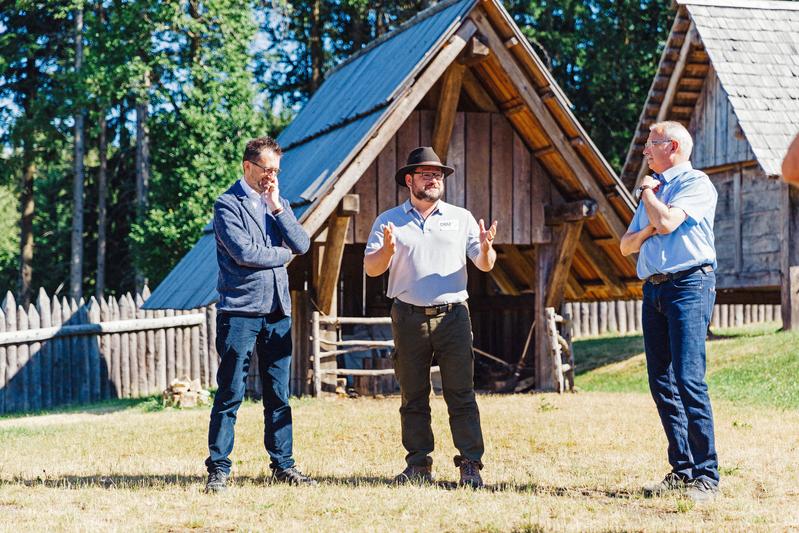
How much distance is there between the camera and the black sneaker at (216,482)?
7051mm

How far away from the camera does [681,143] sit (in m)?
7.02

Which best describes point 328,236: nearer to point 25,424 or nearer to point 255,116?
point 25,424

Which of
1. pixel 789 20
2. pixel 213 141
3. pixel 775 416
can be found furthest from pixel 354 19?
pixel 775 416

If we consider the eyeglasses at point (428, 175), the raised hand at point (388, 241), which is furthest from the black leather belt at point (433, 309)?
the eyeglasses at point (428, 175)

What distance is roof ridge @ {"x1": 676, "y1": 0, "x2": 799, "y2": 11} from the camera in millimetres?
21141

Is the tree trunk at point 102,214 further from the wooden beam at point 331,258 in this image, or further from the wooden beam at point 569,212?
the wooden beam at point 569,212

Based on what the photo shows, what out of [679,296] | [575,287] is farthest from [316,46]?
[679,296]

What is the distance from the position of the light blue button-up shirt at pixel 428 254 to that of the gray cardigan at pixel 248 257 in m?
0.63

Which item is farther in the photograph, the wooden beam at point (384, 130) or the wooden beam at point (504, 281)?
the wooden beam at point (504, 281)

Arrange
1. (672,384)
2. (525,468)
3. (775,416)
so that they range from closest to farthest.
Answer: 1. (672,384)
2. (525,468)
3. (775,416)

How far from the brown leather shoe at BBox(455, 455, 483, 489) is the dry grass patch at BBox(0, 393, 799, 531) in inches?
3.8

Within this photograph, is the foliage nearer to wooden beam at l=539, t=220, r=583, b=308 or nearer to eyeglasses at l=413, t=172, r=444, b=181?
wooden beam at l=539, t=220, r=583, b=308

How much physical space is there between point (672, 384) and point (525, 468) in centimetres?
→ 159

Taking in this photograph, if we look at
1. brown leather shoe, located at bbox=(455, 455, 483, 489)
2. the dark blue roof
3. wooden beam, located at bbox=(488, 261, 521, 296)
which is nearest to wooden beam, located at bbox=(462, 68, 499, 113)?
the dark blue roof
